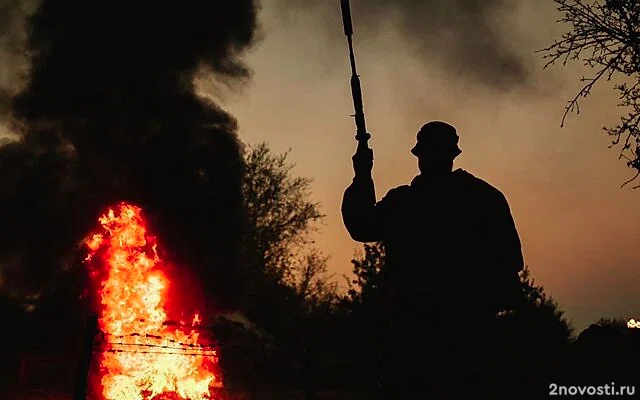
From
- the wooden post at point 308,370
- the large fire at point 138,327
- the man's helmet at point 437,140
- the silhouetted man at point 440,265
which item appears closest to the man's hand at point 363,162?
the silhouetted man at point 440,265

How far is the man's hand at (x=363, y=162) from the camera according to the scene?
379cm

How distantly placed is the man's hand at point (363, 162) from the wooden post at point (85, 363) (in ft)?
16.7

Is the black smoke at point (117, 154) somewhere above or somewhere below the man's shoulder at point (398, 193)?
above

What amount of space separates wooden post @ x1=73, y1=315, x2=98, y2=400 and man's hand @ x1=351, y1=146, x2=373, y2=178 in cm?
508

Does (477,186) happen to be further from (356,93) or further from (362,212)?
(356,93)

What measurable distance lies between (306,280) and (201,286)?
18.6 m

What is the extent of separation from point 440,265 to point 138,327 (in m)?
11.7

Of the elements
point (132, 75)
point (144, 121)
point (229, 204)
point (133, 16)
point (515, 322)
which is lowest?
point (515, 322)

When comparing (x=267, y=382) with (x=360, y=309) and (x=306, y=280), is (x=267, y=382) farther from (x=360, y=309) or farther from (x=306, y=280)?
(x=306, y=280)

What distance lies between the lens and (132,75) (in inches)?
817

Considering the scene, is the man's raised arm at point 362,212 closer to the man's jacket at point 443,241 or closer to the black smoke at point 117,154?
the man's jacket at point 443,241

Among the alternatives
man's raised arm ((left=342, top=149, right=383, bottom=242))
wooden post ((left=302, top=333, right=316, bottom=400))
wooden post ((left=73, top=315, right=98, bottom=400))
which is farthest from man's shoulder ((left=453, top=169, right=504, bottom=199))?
wooden post ((left=302, top=333, right=316, bottom=400))

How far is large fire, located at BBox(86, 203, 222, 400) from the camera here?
44.4 ft

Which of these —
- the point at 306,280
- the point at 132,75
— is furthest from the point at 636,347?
the point at 306,280
